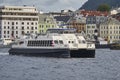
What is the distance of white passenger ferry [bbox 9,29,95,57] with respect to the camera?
94625mm

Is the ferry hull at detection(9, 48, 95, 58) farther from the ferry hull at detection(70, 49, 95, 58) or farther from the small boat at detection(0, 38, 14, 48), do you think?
the small boat at detection(0, 38, 14, 48)

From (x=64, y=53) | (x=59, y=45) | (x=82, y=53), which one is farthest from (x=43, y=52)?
(x=82, y=53)

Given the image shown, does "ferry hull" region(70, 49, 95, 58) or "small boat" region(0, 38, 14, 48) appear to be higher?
"small boat" region(0, 38, 14, 48)

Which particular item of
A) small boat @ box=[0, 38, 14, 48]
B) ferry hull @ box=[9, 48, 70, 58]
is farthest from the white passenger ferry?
small boat @ box=[0, 38, 14, 48]

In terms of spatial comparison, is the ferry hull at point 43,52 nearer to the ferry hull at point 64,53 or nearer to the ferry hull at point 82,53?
the ferry hull at point 64,53

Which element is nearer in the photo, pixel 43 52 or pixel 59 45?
pixel 59 45

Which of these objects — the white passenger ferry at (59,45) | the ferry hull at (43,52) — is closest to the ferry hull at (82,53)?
the white passenger ferry at (59,45)

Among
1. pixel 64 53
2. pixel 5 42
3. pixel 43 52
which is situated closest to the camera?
pixel 64 53

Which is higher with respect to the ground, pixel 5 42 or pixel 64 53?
pixel 5 42

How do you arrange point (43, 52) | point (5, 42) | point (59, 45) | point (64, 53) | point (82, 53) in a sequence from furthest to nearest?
point (5, 42) < point (43, 52) < point (59, 45) < point (82, 53) < point (64, 53)

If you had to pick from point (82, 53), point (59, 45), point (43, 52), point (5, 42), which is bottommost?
point (82, 53)

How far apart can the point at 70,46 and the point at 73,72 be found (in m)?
30.2

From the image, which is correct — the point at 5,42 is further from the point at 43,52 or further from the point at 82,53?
the point at 82,53

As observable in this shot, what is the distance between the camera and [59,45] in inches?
3767
